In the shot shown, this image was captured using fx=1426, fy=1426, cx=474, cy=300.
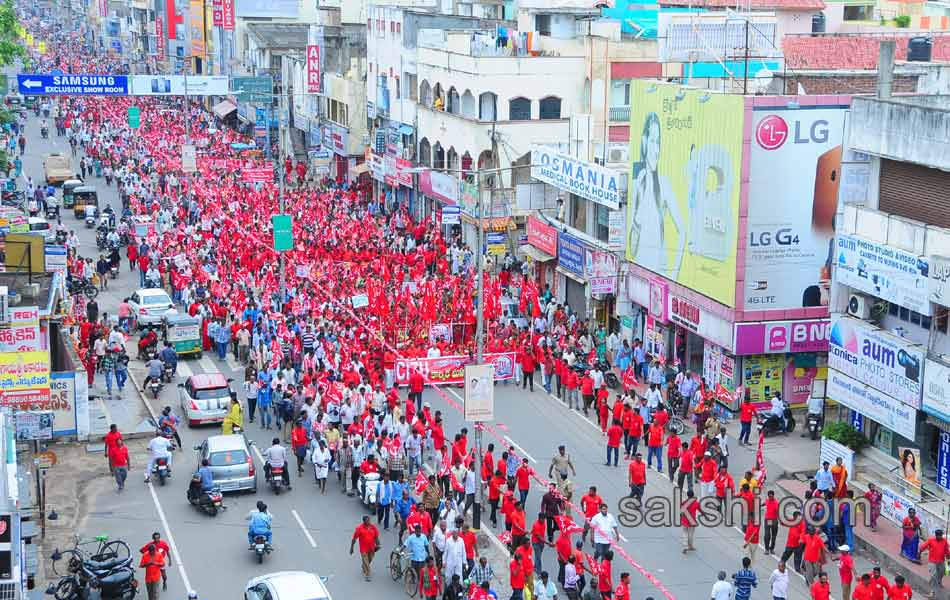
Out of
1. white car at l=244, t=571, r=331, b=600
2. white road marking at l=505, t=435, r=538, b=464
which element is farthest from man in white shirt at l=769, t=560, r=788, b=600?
white road marking at l=505, t=435, r=538, b=464

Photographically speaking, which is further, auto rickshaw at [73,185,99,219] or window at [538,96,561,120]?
auto rickshaw at [73,185,99,219]

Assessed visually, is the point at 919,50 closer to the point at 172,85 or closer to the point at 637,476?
the point at 637,476

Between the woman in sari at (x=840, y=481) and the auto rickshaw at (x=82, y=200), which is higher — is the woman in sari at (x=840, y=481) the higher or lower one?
the lower one

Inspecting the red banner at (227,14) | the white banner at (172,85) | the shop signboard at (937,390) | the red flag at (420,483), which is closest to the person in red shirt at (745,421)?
the shop signboard at (937,390)

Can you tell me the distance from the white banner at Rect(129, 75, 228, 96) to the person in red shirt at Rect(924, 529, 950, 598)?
55.5 meters

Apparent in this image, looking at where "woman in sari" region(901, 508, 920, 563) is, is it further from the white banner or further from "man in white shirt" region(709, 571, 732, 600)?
the white banner

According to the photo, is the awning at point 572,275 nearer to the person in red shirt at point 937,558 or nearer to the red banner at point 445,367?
the red banner at point 445,367

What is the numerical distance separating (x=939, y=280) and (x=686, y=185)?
11.2m

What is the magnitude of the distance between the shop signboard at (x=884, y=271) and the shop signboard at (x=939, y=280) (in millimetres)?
180

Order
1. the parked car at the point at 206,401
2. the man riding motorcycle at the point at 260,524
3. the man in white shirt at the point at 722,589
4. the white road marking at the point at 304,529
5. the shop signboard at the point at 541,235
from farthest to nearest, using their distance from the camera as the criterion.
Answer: the shop signboard at the point at 541,235
the parked car at the point at 206,401
the white road marking at the point at 304,529
the man riding motorcycle at the point at 260,524
the man in white shirt at the point at 722,589

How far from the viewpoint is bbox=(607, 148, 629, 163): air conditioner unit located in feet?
149

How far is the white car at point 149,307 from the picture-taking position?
4422cm

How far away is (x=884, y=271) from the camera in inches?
1134

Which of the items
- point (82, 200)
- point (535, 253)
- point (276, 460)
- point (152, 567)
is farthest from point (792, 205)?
point (82, 200)
